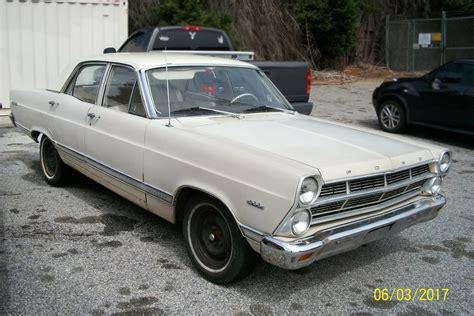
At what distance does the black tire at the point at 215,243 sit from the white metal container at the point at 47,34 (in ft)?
23.4

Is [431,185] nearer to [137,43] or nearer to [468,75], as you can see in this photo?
[468,75]

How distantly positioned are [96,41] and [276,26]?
9745 millimetres

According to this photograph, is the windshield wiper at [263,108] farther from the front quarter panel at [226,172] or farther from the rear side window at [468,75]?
the rear side window at [468,75]

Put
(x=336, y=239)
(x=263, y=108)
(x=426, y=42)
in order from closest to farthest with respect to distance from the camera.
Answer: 1. (x=336, y=239)
2. (x=263, y=108)
3. (x=426, y=42)

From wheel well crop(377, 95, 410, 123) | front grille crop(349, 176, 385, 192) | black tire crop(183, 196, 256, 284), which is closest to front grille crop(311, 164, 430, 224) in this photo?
front grille crop(349, 176, 385, 192)

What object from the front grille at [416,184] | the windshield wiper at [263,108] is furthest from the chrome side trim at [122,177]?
the front grille at [416,184]

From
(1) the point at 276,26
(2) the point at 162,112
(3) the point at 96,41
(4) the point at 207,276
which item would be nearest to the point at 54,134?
(2) the point at 162,112

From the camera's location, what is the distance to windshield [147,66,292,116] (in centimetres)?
444

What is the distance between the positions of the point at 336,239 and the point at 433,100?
688 centimetres

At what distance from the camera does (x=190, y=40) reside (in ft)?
29.9

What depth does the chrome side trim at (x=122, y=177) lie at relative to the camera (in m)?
4.06

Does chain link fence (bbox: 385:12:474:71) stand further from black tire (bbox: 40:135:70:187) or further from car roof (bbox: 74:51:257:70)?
black tire (bbox: 40:135:70:187)

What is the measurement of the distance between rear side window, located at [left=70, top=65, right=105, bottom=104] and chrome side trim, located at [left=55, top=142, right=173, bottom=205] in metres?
0.55

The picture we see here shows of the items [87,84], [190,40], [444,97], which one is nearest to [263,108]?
[87,84]
